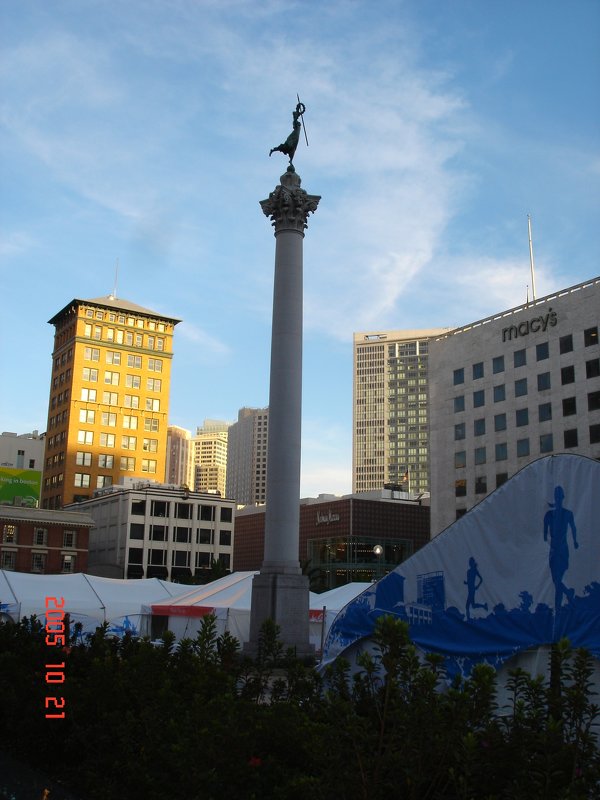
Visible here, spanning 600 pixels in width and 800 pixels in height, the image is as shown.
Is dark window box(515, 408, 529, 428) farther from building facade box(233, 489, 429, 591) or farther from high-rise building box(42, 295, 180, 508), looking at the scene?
high-rise building box(42, 295, 180, 508)

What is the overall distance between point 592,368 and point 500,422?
12.1 meters

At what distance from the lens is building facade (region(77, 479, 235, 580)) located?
9950 cm

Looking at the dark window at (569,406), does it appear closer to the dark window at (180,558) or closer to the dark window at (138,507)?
the dark window at (180,558)

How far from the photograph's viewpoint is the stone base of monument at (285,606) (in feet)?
103

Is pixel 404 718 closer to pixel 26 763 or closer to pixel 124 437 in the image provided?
pixel 26 763

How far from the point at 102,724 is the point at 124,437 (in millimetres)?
122965

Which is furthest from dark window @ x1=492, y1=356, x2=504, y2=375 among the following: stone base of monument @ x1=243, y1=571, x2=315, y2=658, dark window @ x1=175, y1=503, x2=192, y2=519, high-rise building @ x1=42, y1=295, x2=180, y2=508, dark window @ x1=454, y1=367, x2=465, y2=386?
high-rise building @ x1=42, y1=295, x2=180, y2=508

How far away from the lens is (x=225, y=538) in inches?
Result: 4210

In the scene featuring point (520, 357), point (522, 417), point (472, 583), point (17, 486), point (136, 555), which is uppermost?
point (520, 357)

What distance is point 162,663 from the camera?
41.2 feet

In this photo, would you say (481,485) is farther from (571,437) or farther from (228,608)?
(228,608)

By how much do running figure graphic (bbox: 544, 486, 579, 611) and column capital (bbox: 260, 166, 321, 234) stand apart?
25.4 meters

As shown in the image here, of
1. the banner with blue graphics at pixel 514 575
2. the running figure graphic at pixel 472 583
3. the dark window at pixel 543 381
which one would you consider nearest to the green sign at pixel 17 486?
the dark window at pixel 543 381

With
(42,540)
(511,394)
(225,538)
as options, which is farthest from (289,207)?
(225,538)
